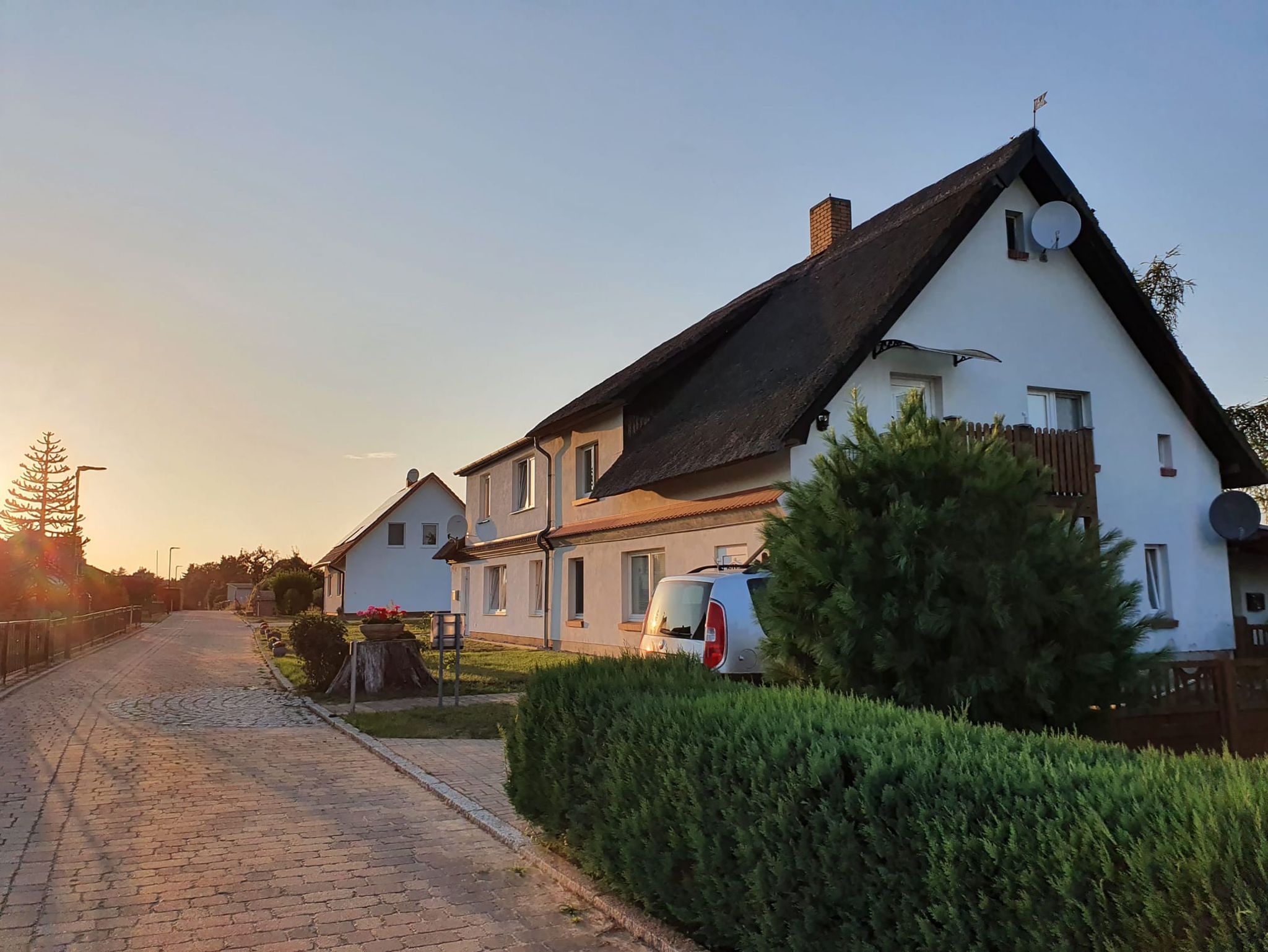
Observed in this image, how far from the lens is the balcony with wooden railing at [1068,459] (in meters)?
15.6

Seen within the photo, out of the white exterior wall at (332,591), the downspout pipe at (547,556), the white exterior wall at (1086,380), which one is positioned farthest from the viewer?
the white exterior wall at (332,591)

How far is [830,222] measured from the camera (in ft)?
73.8

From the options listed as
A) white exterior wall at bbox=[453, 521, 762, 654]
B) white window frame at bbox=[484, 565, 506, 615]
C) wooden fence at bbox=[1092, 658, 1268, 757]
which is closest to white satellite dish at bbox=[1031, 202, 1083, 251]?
white exterior wall at bbox=[453, 521, 762, 654]

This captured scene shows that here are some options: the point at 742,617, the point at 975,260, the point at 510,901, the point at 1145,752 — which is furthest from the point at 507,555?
the point at 1145,752

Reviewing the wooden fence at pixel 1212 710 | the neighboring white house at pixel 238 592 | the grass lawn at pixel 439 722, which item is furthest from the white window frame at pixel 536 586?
the neighboring white house at pixel 238 592

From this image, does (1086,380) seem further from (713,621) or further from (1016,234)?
(713,621)

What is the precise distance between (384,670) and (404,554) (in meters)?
34.5

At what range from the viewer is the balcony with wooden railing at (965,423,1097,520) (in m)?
15.6

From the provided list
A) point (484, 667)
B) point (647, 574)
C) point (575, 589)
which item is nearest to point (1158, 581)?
point (647, 574)

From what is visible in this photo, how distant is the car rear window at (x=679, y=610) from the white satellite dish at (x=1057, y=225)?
1081 cm

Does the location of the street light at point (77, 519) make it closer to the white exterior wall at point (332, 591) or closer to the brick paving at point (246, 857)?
the white exterior wall at point (332, 591)

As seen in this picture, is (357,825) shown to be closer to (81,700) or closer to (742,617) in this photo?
(742,617)

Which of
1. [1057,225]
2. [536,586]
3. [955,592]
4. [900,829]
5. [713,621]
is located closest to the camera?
[900,829]

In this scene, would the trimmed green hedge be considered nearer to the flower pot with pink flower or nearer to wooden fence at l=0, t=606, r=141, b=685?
the flower pot with pink flower
